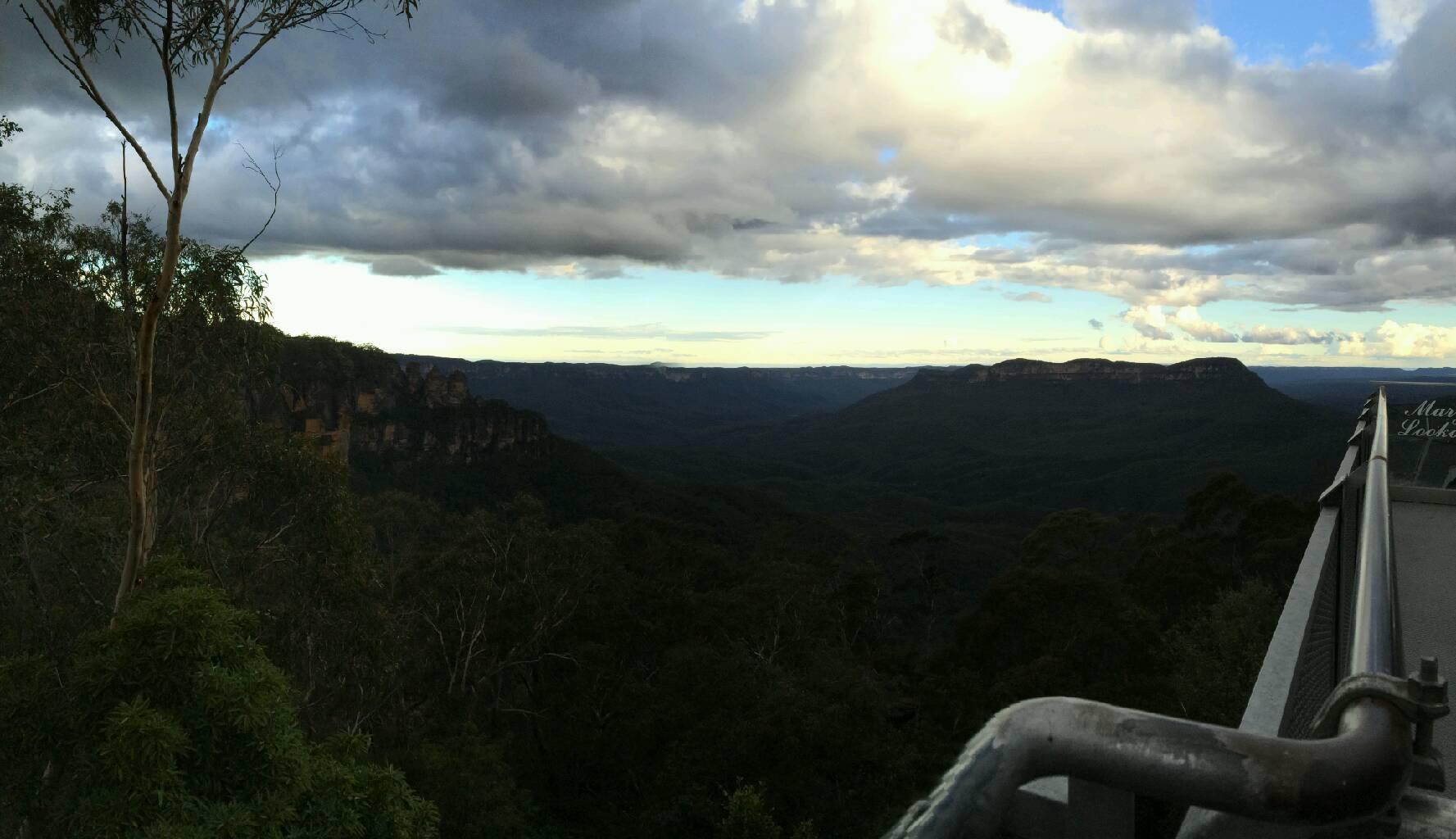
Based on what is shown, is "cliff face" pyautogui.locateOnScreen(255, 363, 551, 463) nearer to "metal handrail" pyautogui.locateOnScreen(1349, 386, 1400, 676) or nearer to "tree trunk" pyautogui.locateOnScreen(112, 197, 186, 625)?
"tree trunk" pyautogui.locateOnScreen(112, 197, 186, 625)

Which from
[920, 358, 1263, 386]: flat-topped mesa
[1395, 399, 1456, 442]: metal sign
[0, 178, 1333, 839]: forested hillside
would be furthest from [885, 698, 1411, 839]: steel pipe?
[920, 358, 1263, 386]: flat-topped mesa

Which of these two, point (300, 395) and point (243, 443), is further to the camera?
point (300, 395)

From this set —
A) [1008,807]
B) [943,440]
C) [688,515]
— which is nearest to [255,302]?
[1008,807]

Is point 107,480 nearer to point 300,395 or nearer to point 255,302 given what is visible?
point 255,302

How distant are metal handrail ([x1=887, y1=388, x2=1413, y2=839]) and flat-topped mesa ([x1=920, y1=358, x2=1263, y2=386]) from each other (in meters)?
171

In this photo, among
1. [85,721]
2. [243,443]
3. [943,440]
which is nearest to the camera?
[85,721]

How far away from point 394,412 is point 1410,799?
3181 inches

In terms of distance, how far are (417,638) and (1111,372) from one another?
7221 inches

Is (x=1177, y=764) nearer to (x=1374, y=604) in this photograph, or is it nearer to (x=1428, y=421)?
(x=1374, y=604)

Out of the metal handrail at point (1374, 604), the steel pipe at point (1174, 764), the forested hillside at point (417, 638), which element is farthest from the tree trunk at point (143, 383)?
the metal handrail at point (1374, 604)

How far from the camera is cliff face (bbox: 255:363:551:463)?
→ 65.7m

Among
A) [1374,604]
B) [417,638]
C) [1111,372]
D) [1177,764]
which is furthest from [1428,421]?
[1111,372]

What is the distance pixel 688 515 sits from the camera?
193ft

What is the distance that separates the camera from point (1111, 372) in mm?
177625
